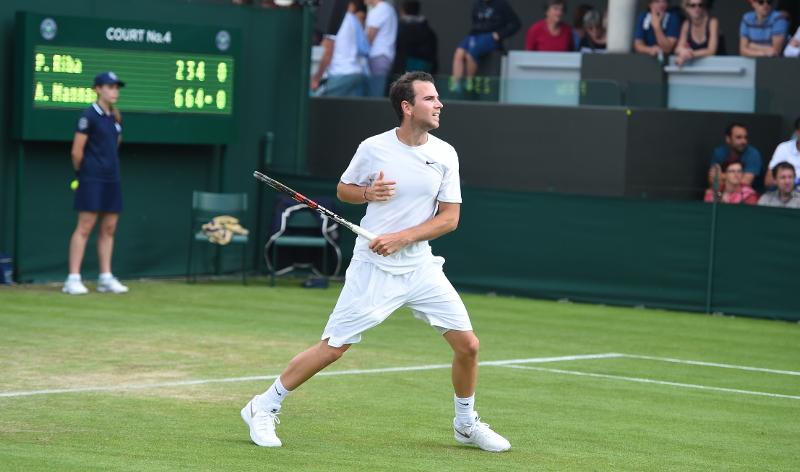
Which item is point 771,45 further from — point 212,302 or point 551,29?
point 212,302

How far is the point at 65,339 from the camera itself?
14.0 meters

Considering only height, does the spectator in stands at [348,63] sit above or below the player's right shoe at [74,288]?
above

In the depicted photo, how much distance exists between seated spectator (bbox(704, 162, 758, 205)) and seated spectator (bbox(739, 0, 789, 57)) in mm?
2687

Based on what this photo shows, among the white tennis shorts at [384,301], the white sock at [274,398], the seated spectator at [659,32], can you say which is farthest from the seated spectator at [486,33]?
the white sock at [274,398]

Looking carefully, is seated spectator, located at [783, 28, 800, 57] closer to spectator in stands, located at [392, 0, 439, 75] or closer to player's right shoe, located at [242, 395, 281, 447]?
spectator in stands, located at [392, 0, 439, 75]

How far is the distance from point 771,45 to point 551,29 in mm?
3174

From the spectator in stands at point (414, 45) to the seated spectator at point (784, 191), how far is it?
675 centimetres

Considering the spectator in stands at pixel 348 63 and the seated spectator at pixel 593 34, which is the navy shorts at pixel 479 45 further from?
the spectator in stands at pixel 348 63

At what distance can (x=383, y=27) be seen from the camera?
902 inches

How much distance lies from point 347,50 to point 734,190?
641 centimetres

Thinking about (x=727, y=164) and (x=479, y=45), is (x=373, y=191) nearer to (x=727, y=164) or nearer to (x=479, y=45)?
(x=727, y=164)

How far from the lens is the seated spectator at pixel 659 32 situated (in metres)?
21.9

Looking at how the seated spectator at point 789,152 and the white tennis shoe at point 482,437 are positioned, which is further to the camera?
the seated spectator at point 789,152

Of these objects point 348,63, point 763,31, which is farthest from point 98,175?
point 763,31
